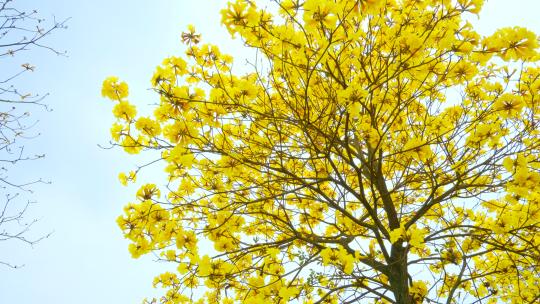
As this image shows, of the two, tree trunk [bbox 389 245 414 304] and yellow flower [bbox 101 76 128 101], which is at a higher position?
yellow flower [bbox 101 76 128 101]

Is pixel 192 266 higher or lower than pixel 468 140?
lower

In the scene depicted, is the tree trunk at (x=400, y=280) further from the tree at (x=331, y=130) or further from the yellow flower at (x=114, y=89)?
the yellow flower at (x=114, y=89)

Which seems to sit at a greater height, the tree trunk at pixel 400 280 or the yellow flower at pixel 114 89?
the yellow flower at pixel 114 89

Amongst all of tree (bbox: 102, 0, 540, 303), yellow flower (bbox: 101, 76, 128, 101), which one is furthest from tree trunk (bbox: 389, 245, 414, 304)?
yellow flower (bbox: 101, 76, 128, 101)

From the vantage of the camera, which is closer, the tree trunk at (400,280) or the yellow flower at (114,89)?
the yellow flower at (114,89)

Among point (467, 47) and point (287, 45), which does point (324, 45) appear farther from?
point (467, 47)

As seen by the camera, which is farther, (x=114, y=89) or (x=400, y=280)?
(x=400, y=280)

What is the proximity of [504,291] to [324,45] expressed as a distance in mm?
5228

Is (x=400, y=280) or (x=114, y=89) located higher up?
(x=114, y=89)

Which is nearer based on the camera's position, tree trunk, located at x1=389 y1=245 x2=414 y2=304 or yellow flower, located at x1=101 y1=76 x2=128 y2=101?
yellow flower, located at x1=101 y1=76 x2=128 y2=101

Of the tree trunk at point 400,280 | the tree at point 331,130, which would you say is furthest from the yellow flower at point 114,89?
the tree trunk at point 400,280

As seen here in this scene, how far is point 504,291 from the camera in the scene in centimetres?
590

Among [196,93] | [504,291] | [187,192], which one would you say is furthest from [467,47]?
[504,291]

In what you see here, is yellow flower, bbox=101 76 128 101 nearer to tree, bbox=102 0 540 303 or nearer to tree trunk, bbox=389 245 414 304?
tree, bbox=102 0 540 303
